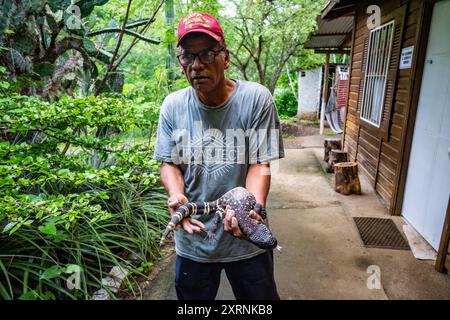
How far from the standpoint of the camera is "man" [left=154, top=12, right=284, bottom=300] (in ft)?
5.13

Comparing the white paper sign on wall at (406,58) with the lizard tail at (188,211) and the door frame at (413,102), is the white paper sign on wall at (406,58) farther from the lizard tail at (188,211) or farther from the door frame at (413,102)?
the lizard tail at (188,211)

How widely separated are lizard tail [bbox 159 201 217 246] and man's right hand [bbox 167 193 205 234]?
0.03 metres

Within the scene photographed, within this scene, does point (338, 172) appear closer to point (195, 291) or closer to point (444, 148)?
point (444, 148)

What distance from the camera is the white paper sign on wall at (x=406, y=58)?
4.10 m

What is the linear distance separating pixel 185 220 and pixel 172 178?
278mm

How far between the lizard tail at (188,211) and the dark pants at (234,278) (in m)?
0.31

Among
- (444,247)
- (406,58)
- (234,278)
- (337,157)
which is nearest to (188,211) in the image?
(234,278)

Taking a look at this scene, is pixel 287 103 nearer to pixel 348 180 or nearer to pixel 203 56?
pixel 348 180

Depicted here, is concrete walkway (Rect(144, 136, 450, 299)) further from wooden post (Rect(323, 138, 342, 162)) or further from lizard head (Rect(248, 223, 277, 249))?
wooden post (Rect(323, 138, 342, 162))

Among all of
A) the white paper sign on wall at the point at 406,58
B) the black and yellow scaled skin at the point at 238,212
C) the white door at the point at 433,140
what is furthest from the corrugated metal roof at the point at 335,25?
Answer: the black and yellow scaled skin at the point at 238,212

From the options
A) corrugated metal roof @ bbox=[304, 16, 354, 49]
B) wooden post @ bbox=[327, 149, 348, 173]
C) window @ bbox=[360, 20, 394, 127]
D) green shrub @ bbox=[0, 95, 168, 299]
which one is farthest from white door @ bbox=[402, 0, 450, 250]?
corrugated metal roof @ bbox=[304, 16, 354, 49]

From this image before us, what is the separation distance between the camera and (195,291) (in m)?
1.77

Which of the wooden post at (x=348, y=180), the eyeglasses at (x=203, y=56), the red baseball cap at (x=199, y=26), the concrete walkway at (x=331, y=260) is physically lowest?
the concrete walkway at (x=331, y=260)

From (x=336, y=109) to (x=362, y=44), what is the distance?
11.5 feet
